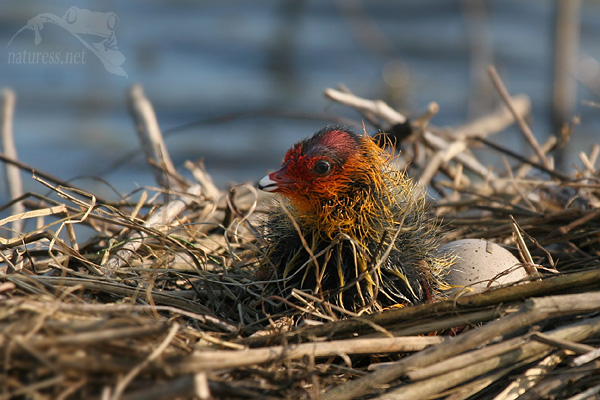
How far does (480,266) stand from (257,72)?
9785 mm

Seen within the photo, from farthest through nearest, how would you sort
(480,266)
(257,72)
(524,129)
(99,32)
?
(257,72), (99,32), (524,129), (480,266)

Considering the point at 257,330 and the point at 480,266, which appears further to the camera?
the point at 480,266

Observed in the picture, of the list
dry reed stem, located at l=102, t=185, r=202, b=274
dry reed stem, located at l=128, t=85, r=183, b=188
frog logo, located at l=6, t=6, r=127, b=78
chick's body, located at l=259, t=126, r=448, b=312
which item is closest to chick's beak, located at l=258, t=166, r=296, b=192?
chick's body, located at l=259, t=126, r=448, b=312

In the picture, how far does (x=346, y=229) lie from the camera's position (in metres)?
2.30

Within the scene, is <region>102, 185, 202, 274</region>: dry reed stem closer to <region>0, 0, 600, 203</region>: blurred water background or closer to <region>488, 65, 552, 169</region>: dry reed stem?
<region>488, 65, 552, 169</region>: dry reed stem

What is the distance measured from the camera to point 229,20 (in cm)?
1337

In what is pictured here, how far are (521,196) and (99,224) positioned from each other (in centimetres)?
186

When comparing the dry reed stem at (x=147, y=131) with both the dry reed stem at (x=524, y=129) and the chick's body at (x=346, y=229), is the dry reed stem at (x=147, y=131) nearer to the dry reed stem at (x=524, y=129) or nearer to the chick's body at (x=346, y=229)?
the chick's body at (x=346, y=229)

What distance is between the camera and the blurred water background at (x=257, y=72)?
8547mm

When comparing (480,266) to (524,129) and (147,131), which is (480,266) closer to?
(524,129)

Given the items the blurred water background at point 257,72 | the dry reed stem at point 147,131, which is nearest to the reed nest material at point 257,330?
the dry reed stem at point 147,131

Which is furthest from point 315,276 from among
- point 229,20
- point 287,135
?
point 229,20

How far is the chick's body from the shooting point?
2.29m

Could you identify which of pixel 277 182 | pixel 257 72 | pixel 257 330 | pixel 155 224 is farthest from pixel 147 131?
pixel 257 72
